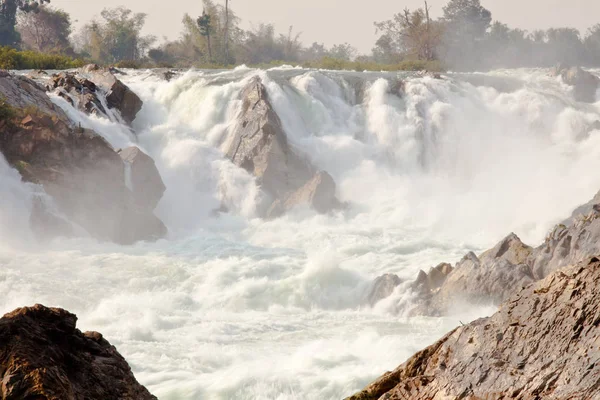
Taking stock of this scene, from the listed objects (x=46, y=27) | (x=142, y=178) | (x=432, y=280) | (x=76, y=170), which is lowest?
(x=432, y=280)

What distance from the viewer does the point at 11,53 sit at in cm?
3731

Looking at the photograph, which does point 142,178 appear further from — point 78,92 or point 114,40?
point 114,40

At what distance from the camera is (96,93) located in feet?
91.1

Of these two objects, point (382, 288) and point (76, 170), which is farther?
point (76, 170)

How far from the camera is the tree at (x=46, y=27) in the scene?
65.4 m

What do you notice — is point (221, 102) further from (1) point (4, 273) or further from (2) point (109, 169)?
(1) point (4, 273)

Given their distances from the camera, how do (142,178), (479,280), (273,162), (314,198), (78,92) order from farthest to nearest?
(78,92)
(273,162)
(314,198)
(142,178)
(479,280)

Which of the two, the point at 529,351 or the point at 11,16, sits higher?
the point at 11,16

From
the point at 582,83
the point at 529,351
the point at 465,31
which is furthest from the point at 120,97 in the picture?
the point at 465,31

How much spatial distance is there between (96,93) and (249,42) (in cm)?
4450

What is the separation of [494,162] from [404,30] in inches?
1518

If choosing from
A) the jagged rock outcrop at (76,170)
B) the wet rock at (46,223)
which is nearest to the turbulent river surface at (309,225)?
the wet rock at (46,223)

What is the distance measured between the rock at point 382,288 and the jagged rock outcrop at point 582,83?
81.8 ft

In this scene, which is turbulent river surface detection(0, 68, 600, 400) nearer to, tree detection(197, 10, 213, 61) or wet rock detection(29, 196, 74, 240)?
wet rock detection(29, 196, 74, 240)
